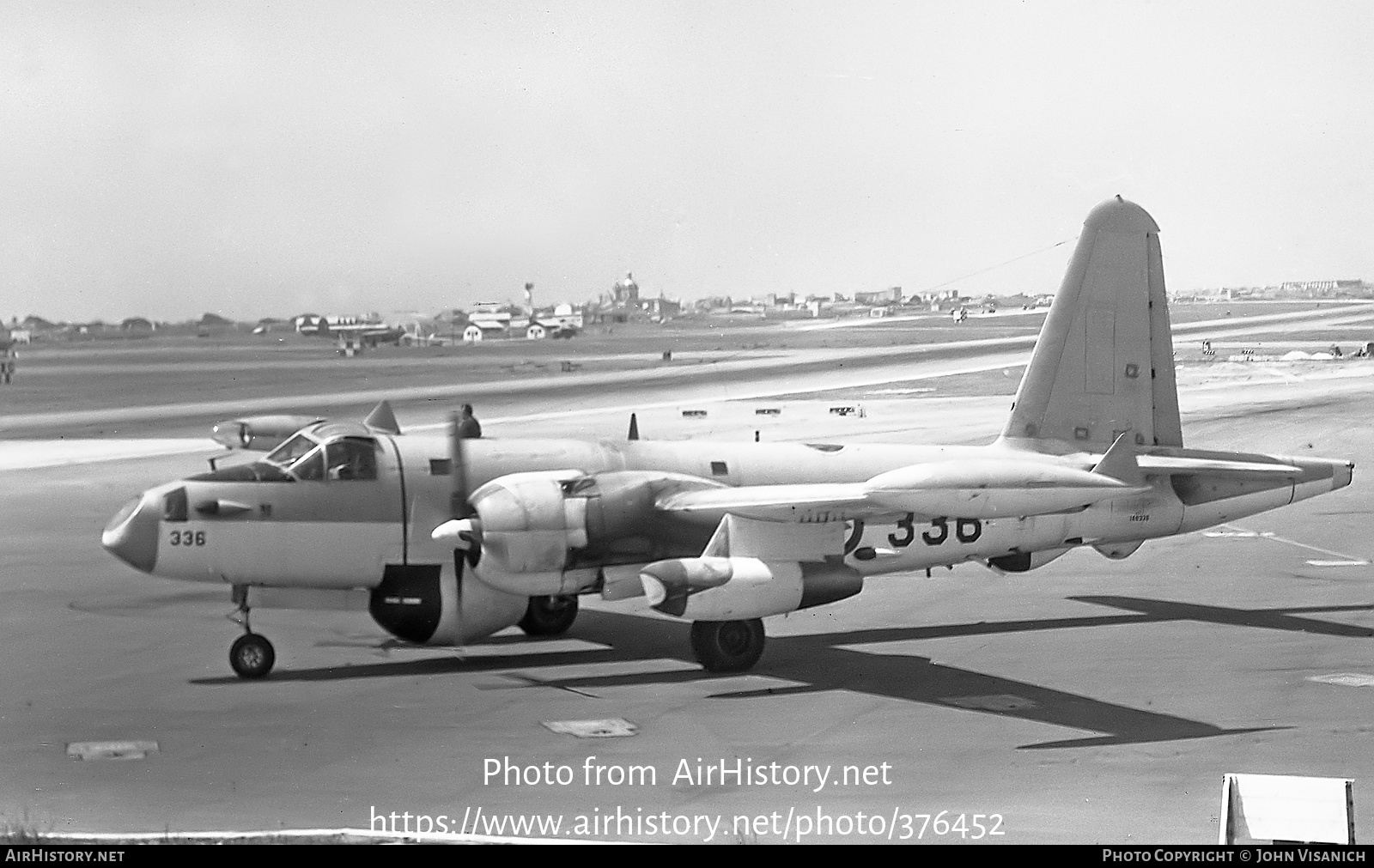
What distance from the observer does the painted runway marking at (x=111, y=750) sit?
15.9 meters

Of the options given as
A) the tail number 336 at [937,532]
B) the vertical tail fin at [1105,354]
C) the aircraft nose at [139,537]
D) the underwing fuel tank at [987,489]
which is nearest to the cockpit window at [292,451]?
the aircraft nose at [139,537]

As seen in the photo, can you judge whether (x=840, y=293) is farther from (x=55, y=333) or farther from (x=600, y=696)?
(x=600, y=696)

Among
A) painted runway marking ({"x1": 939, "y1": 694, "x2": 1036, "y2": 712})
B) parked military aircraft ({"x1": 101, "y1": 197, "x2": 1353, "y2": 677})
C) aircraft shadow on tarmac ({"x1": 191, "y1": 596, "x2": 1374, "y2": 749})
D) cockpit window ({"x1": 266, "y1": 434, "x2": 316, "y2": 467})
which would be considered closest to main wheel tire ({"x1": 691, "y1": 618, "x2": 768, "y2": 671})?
parked military aircraft ({"x1": 101, "y1": 197, "x2": 1353, "y2": 677})

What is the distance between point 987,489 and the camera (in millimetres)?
18734

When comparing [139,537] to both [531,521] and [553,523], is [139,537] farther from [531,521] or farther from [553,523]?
[553,523]

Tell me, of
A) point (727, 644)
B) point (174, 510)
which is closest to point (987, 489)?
point (727, 644)

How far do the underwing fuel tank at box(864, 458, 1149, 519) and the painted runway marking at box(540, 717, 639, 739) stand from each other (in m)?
4.14

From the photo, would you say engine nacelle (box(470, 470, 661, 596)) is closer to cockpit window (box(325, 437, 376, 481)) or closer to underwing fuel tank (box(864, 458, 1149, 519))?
cockpit window (box(325, 437, 376, 481))

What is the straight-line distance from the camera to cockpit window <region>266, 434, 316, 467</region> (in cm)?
2011

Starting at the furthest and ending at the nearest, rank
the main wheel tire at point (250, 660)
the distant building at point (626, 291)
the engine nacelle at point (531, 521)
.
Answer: the distant building at point (626, 291)
the main wheel tire at point (250, 660)
the engine nacelle at point (531, 521)

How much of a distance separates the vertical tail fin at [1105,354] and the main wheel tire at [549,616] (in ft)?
25.8

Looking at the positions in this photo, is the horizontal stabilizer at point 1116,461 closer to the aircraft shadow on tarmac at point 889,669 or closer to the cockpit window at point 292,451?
the aircraft shadow on tarmac at point 889,669

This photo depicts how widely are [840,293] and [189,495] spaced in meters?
24.6

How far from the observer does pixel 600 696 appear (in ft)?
62.3
